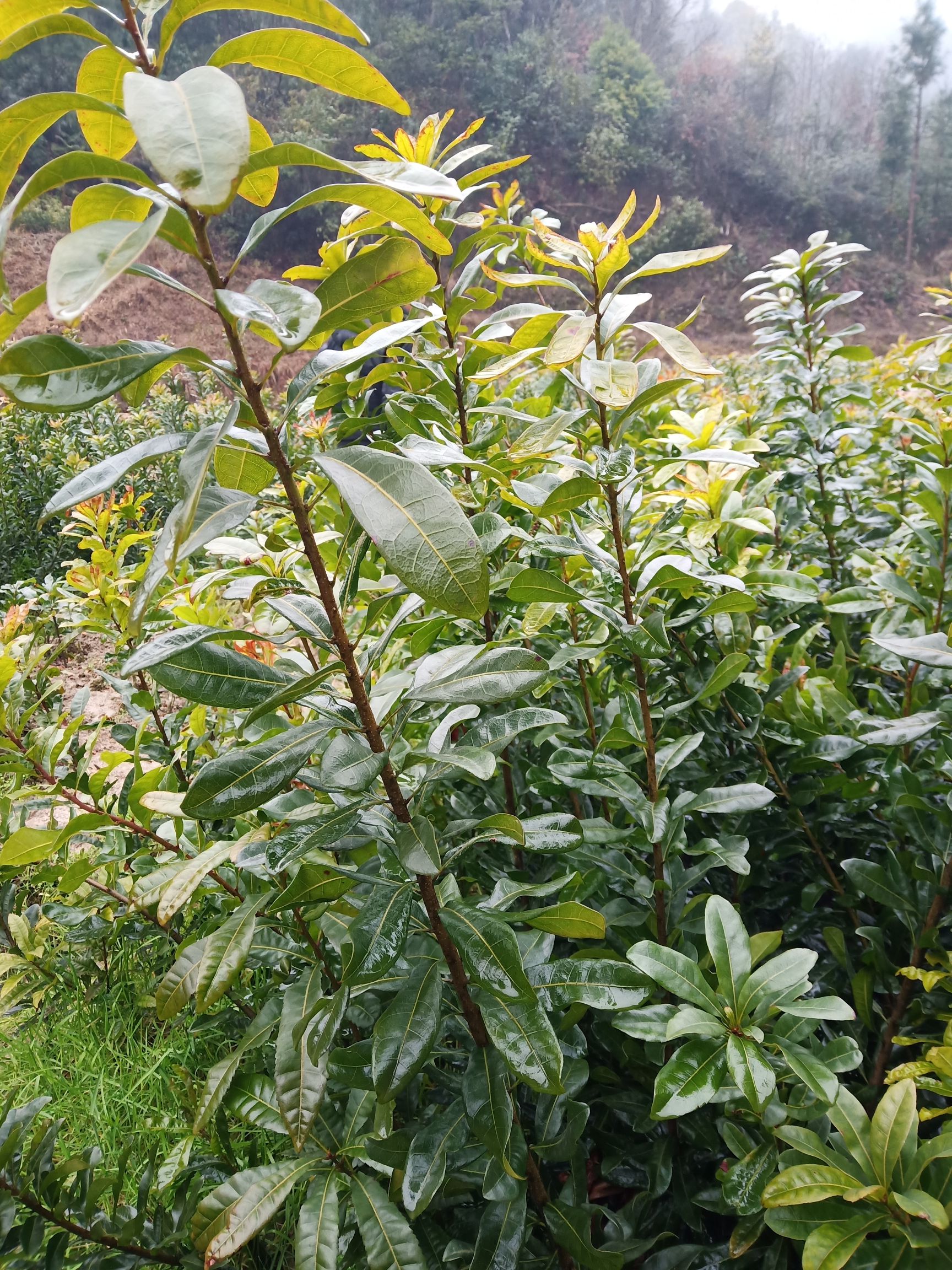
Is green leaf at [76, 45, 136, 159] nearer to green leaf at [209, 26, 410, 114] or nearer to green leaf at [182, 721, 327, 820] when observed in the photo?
green leaf at [209, 26, 410, 114]

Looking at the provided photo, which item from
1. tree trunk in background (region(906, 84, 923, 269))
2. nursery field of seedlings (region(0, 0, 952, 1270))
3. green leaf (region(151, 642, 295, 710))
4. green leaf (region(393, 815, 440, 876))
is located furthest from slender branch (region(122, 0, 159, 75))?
tree trunk in background (region(906, 84, 923, 269))

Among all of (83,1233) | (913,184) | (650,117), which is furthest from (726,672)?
(913,184)

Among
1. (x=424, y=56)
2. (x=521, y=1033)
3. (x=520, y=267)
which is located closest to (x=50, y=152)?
(x=424, y=56)

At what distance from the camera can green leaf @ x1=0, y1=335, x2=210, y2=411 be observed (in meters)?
0.52

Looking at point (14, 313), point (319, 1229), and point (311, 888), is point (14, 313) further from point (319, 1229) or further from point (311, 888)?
point (319, 1229)

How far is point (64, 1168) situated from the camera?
104 centimetres

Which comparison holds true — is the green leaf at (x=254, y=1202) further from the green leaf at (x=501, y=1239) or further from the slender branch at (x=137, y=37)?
the slender branch at (x=137, y=37)

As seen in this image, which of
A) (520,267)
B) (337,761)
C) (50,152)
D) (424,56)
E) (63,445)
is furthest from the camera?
(424,56)

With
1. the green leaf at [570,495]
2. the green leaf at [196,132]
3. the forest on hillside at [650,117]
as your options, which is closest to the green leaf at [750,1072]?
the green leaf at [570,495]

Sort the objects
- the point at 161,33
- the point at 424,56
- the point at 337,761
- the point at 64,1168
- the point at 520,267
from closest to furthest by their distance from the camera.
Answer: the point at 161,33
the point at 337,761
the point at 64,1168
the point at 520,267
the point at 424,56

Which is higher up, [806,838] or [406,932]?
[406,932]

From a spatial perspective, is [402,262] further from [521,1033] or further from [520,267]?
[520,267]

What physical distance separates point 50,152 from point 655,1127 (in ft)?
93.2

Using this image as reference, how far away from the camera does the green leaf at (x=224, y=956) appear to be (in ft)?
2.79
